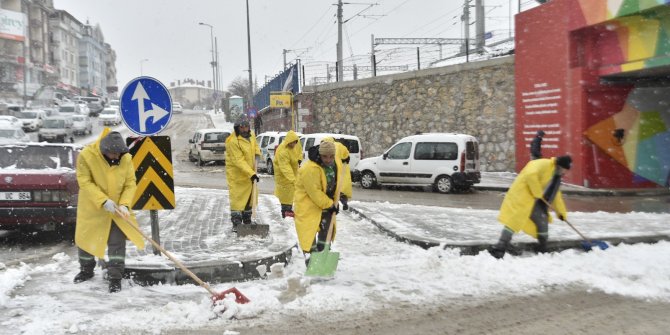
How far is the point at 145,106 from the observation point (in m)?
6.52

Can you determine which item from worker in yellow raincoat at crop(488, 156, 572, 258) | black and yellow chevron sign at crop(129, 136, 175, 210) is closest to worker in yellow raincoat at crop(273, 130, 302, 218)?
black and yellow chevron sign at crop(129, 136, 175, 210)

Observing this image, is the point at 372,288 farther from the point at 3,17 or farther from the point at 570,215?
the point at 3,17

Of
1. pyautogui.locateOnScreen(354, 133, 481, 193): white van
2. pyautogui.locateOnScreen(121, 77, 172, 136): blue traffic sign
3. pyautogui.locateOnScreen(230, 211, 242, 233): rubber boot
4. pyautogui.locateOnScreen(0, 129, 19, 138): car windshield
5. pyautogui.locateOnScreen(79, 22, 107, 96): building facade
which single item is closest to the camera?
pyautogui.locateOnScreen(121, 77, 172, 136): blue traffic sign

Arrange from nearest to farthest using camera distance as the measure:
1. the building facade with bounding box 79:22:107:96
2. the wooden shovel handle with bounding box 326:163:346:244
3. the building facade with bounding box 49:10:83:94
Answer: the wooden shovel handle with bounding box 326:163:346:244
the building facade with bounding box 49:10:83:94
the building facade with bounding box 79:22:107:96

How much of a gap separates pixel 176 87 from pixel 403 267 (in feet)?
535

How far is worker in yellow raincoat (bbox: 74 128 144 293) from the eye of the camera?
218 inches

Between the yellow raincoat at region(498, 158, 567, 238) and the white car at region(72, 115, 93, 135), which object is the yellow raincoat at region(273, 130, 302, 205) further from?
the white car at region(72, 115, 93, 135)

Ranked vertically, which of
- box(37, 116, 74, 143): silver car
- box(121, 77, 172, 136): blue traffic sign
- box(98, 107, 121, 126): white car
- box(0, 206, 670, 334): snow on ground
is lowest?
box(0, 206, 670, 334): snow on ground

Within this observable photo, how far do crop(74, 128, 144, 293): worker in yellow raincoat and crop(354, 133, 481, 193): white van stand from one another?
11.3 metres

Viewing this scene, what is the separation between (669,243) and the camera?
313 inches

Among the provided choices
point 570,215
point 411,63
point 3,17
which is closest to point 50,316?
point 570,215

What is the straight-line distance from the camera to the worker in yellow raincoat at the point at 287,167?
913 centimetres

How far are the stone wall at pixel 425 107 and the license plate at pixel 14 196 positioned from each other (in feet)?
50.8

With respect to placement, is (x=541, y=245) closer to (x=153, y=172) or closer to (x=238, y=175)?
(x=238, y=175)
